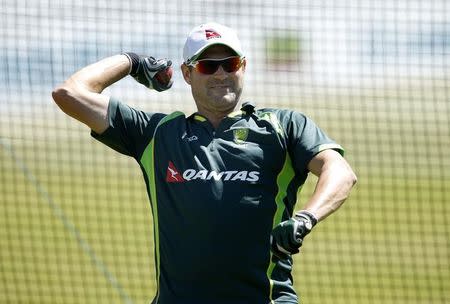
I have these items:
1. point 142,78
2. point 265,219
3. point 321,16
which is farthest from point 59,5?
point 265,219

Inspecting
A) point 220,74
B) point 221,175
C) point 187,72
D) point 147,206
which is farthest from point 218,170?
point 147,206

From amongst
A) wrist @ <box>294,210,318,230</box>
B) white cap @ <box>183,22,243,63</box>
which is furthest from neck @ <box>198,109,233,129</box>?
wrist @ <box>294,210,318,230</box>

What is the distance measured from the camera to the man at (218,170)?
3.91m

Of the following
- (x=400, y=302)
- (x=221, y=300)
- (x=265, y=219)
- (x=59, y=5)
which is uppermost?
(x=59, y=5)

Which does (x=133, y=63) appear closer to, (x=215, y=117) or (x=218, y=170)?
(x=215, y=117)

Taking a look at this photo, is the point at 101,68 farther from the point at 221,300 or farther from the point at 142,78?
the point at 221,300

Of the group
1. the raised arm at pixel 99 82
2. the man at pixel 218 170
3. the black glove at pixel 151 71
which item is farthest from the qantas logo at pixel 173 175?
the black glove at pixel 151 71

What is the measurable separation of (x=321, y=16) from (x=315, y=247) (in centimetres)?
255

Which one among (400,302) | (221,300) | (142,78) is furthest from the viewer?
(400,302)

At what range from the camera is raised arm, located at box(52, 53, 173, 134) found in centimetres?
422

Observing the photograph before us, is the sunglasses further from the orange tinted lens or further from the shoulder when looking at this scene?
the shoulder

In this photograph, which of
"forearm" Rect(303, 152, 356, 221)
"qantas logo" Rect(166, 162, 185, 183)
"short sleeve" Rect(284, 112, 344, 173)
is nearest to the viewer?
"forearm" Rect(303, 152, 356, 221)

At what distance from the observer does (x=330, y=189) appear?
367 centimetres

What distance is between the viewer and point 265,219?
3959mm
